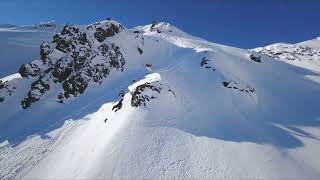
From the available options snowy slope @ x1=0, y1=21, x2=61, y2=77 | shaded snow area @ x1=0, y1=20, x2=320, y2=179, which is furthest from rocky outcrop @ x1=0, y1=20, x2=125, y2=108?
snowy slope @ x1=0, y1=21, x2=61, y2=77

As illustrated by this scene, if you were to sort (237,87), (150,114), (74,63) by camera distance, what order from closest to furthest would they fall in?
(150,114) < (237,87) < (74,63)

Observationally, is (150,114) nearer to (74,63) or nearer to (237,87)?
(237,87)

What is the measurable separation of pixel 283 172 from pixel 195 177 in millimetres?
6671

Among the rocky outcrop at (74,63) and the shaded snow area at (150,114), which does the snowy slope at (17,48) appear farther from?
the shaded snow area at (150,114)

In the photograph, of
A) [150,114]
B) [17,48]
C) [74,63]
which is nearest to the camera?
[150,114]

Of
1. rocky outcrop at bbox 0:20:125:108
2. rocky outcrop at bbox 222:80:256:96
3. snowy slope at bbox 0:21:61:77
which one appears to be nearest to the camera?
rocky outcrop at bbox 222:80:256:96

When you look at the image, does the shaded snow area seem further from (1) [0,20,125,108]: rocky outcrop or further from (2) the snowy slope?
(2) the snowy slope

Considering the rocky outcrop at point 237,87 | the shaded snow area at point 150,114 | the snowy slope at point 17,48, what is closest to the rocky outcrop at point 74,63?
the shaded snow area at point 150,114

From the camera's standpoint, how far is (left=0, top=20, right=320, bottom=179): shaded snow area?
85.1 feet

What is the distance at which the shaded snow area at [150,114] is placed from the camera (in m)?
25.9

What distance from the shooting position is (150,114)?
3072 centimetres

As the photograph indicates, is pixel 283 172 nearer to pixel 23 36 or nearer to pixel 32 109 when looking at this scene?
pixel 32 109

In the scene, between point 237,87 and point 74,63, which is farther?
point 74,63

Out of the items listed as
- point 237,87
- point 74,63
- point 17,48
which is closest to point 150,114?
point 237,87
